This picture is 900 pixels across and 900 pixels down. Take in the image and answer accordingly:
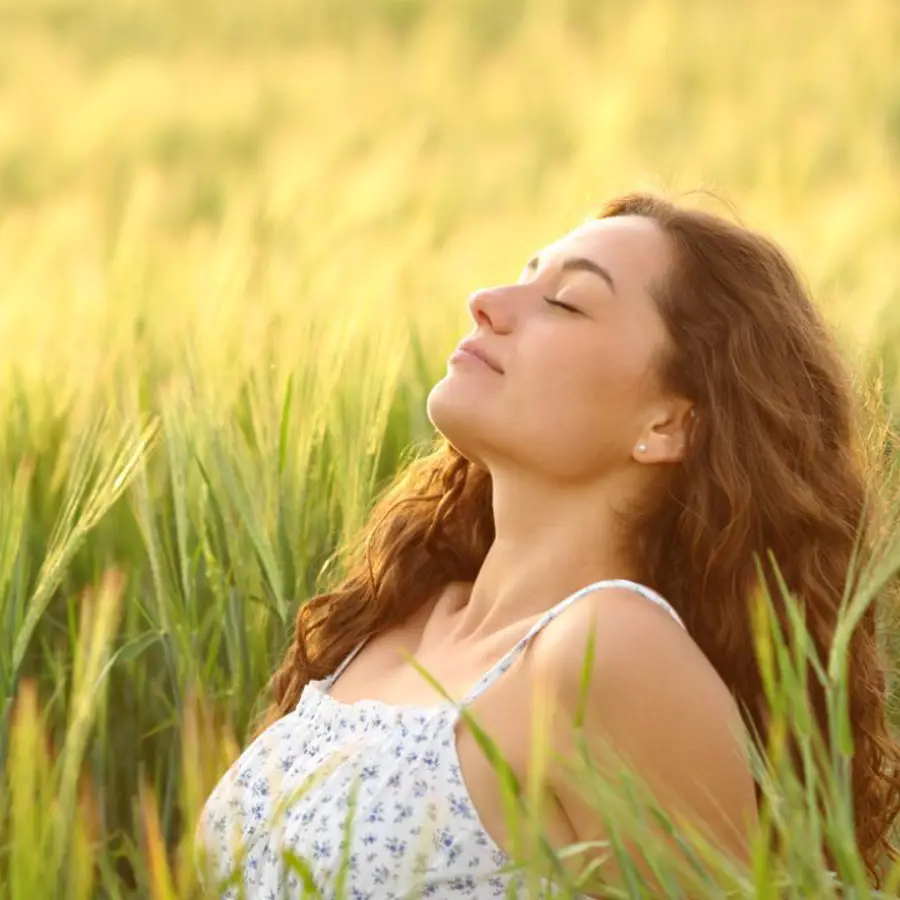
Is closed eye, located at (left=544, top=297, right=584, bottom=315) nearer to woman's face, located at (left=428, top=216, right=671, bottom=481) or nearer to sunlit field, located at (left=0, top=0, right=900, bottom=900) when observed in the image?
woman's face, located at (left=428, top=216, right=671, bottom=481)

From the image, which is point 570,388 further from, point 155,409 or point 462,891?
point 155,409

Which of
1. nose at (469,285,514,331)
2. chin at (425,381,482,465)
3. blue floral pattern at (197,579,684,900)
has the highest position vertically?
nose at (469,285,514,331)

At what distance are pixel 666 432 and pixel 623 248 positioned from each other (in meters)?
0.14

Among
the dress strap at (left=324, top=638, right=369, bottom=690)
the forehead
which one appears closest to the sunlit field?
the dress strap at (left=324, top=638, right=369, bottom=690)

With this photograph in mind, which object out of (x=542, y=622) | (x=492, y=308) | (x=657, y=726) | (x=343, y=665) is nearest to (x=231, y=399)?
(x=343, y=665)

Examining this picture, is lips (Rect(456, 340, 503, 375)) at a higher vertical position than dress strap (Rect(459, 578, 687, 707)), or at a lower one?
higher

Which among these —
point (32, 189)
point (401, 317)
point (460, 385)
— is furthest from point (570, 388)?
point (32, 189)

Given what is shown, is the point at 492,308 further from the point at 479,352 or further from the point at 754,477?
the point at 754,477

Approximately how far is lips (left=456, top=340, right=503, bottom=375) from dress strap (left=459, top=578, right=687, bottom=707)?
0.18 metres

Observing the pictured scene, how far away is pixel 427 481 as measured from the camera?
5.12 ft

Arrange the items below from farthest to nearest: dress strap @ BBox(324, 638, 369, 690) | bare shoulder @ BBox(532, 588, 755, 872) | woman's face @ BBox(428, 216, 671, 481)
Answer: dress strap @ BBox(324, 638, 369, 690)
woman's face @ BBox(428, 216, 671, 481)
bare shoulder @ BBox(532, 588, 755, 872)

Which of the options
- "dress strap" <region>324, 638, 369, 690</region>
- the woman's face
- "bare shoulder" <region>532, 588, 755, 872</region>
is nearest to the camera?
"bare shoulder" <region>532, 588, 755, 872</region>

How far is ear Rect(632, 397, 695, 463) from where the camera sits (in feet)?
4.27

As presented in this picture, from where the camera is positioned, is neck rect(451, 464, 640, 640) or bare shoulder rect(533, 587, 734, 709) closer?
bare shoulder rect(533, 587, 734, 709)
